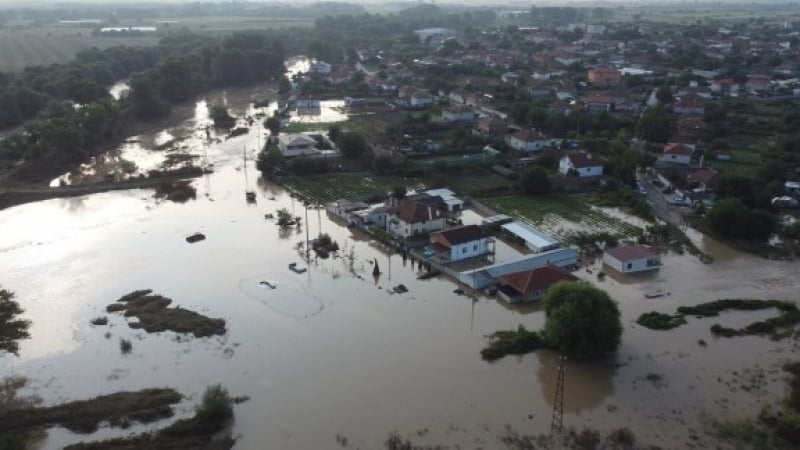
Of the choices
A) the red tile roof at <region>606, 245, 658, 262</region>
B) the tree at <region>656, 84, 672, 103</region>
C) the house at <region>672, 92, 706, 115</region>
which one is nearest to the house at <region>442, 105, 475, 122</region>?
the house at <region>672, 92, 706, 115</region>

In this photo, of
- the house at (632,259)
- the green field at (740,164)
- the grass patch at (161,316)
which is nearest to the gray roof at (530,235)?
the house at (632,259)

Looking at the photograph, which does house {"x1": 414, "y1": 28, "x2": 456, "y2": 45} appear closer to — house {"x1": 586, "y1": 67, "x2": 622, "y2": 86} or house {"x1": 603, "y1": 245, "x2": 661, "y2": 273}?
house {"x1": 586, "y1": 67, "x2": 622, "y2": 86}

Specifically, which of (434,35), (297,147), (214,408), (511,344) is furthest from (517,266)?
(434,35)

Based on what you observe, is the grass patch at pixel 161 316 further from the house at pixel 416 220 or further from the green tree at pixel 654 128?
the green tree at pixel 654 128

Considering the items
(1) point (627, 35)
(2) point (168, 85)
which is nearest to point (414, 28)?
(1) point (627, 35)

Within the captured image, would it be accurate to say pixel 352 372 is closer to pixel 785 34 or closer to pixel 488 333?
pixel 488 333

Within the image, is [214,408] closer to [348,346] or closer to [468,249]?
[348,346]
